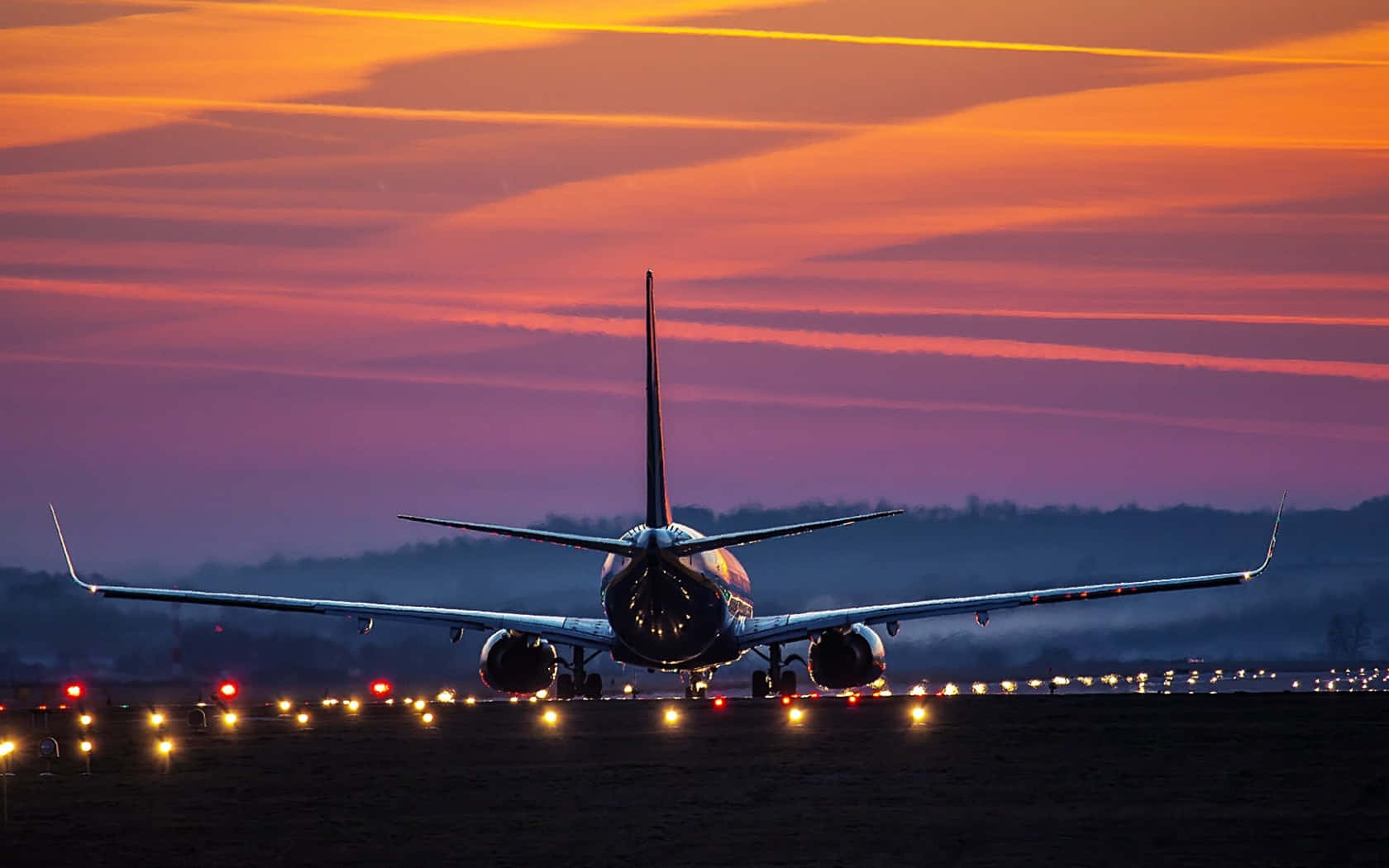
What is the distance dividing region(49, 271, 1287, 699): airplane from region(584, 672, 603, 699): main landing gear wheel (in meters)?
0.03

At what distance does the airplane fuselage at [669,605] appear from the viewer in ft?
226

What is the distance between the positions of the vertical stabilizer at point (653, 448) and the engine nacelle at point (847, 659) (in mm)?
8921

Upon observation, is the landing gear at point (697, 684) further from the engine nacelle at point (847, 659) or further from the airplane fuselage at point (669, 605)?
the engine nacelle at point (847, 659)

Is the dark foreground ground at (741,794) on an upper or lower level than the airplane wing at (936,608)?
lower

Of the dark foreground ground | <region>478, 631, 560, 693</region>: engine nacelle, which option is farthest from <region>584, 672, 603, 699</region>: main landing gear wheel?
the dark foreground ground

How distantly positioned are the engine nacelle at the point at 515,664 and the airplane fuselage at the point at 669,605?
3.77 meters

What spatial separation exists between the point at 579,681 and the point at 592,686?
62cm

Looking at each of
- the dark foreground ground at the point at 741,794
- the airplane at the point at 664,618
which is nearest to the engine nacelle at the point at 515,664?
the airplane at the point at 664,618

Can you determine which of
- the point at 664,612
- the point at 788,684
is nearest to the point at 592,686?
the point at 788,684

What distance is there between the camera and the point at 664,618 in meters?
72.0

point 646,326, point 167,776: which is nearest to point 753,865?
point 167,776

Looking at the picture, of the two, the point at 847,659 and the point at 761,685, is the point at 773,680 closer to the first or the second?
the point at 761,685

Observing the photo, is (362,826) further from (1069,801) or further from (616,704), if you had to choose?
(616,704)

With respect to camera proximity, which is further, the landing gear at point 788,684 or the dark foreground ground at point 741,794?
the landing gear at point 788,684
